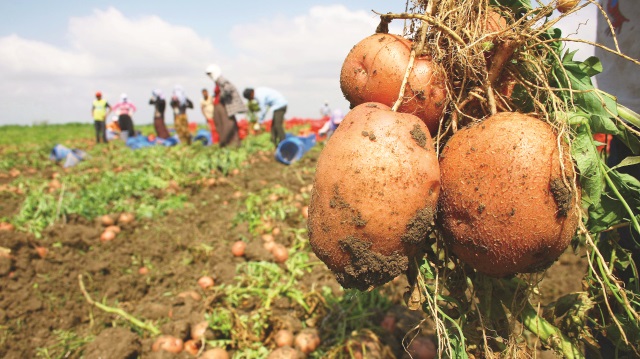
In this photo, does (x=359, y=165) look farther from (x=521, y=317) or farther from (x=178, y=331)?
(x=178, y=331)

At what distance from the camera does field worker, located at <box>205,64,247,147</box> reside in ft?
33.0

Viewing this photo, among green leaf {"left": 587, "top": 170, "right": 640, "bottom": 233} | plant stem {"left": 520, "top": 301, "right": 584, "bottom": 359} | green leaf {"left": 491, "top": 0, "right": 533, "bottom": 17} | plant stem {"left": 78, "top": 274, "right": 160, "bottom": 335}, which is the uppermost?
green leaf {"left": 491, "top": 0, "right": 533, "bottom": 17}

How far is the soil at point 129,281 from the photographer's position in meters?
3.19

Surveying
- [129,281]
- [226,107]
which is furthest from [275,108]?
[129,281]

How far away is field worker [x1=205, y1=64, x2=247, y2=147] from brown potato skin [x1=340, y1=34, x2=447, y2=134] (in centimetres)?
880

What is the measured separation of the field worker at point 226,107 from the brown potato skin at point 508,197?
9.14 meters

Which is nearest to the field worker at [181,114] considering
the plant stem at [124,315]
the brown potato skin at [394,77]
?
the plant stem at [124,315]

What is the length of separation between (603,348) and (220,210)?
4756 millimetres

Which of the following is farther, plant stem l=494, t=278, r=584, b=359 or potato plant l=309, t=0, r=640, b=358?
plant stem l=494, t=278, r=584, b=359

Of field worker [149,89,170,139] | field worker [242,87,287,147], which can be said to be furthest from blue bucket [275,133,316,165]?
field worker [149,89,170,139]

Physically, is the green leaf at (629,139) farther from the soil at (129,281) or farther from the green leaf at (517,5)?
the soil at (129,281)

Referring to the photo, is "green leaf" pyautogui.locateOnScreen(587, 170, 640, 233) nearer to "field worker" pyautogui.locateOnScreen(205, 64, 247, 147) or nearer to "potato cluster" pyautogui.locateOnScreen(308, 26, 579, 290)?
"potato cluster" pyautogui.locateOnScreen(308, 26, 579, 290)

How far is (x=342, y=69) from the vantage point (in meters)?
1.61

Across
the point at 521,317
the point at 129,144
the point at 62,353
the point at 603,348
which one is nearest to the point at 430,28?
the point at 521,317
